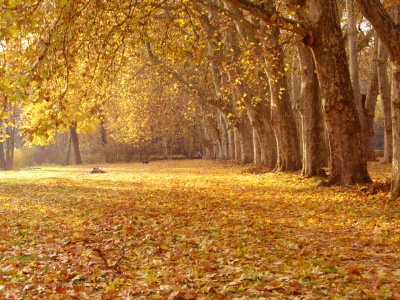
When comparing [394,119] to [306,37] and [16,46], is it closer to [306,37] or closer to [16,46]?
[306,37]

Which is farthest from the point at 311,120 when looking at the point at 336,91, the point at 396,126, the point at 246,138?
the point at 246,138

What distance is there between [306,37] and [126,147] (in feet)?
124

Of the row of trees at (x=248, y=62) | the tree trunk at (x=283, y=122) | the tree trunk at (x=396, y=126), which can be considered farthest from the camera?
the tree trunk at (x=283, y=122)

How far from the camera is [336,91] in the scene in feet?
31.5

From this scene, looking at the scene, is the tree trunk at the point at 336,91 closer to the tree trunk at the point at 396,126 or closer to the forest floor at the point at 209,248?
the forest floor at the point at 209,248

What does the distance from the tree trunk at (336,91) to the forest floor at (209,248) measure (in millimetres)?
741

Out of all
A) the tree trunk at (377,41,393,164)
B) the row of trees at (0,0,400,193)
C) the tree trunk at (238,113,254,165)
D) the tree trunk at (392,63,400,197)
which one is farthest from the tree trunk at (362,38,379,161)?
the tree trunk at (392,63,400,197)

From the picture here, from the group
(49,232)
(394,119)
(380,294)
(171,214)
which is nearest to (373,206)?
(394,119)

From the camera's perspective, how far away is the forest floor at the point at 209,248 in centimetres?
389

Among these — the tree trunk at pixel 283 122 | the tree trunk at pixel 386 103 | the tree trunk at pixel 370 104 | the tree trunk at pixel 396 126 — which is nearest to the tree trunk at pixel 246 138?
the tree trunk at pixel 370 104

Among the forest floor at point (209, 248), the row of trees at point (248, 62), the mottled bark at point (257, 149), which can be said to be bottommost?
the forest floor at point (209, 248)

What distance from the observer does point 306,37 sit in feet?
30.8

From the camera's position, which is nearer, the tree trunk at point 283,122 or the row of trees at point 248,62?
the row of trees at point 248,62

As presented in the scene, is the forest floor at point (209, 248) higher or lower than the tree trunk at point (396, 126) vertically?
lower
